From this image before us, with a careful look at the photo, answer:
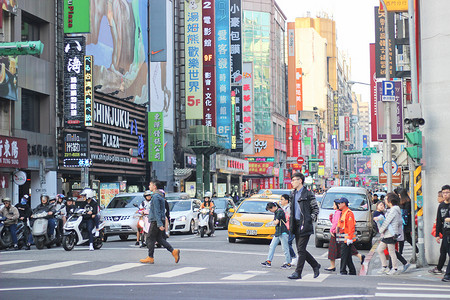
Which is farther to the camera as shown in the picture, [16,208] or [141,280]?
[16,208]

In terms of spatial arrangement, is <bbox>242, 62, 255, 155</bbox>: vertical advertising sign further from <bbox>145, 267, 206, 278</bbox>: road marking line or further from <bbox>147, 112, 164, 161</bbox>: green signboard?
<bbox>145, 267, 206, 278</bbox>: road marking line

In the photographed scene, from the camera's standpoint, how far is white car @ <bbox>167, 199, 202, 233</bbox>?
31.9m

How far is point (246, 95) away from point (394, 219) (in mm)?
77369

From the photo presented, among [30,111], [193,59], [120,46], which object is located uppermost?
[193,59]

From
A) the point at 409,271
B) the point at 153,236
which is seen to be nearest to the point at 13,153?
the point at 153,236

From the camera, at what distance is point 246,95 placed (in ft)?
308

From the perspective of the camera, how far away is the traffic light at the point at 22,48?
20.5m

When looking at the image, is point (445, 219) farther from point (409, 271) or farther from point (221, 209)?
point (221, 209)

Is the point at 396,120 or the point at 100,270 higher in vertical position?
the point at 396,120

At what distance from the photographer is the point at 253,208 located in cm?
2673

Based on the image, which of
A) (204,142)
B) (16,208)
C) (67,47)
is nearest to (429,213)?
(16,208)

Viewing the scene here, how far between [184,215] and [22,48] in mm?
12899

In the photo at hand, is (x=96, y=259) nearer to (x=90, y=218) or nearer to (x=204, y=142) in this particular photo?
(x=90, y=218)

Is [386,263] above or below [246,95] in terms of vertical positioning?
below
